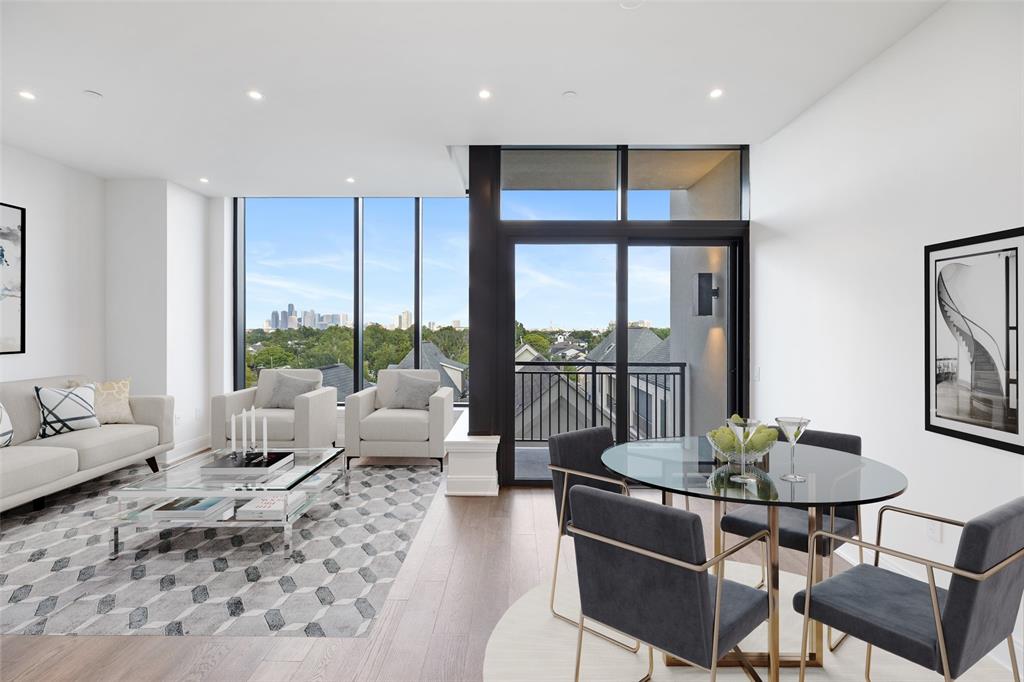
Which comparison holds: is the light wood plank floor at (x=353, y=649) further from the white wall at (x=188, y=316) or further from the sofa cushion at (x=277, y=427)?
the white wall at (x=188, y=316)

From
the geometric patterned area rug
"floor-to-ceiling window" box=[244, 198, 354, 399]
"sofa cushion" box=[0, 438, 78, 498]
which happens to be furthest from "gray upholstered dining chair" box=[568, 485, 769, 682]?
"floor-to-ceiling window" box=[244, 198, 354, 399]

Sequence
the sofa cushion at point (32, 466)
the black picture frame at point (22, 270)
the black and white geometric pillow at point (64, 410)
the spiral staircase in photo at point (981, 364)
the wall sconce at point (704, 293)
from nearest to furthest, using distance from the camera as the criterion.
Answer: the spiral staircase in photo at point (981, 364)
the sofa cushion at point (32, 466)
the black and white geometric pillow at point (64, 410)
the black picture frame at point (22, 270)
the wall sconce at point (704, 293)

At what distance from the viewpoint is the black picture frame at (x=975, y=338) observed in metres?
2.06

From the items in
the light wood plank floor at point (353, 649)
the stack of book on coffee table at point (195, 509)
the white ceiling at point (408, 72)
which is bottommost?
the light wood plank floor at point (353, 649)

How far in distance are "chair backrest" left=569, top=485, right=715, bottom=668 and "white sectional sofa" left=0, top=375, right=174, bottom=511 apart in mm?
3741

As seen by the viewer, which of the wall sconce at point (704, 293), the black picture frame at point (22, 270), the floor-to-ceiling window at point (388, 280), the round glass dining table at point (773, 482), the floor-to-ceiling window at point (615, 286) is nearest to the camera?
the round glass dining table at point (773, 482)

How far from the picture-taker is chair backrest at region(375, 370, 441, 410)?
17.6 ft

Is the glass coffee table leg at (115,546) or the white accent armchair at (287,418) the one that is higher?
the white accent armchair at (287,418)

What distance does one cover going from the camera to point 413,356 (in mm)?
5945

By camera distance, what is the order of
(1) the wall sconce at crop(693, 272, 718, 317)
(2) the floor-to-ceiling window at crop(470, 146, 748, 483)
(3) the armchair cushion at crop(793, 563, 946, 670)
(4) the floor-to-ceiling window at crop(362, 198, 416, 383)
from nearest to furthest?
(3) the armchair cushion at crop(793, 563, 946, 670) → (2) the floor-to-ceiling window at crop(470, 146, 748, 483) → (1) the wall sconce at crop(693, 272, 718, 317) → (4) the floor-to-ceiling window at crop(362, 198, 416, 383)

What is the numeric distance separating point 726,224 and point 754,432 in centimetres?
284

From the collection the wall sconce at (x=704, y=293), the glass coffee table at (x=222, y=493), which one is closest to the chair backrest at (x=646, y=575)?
the glass coffee table at (x=222, y=493)

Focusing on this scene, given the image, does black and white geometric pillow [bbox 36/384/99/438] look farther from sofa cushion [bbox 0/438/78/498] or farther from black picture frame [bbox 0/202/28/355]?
black picture frame [bbox 0/202/28/355]

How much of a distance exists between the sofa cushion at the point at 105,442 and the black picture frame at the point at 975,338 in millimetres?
5240
